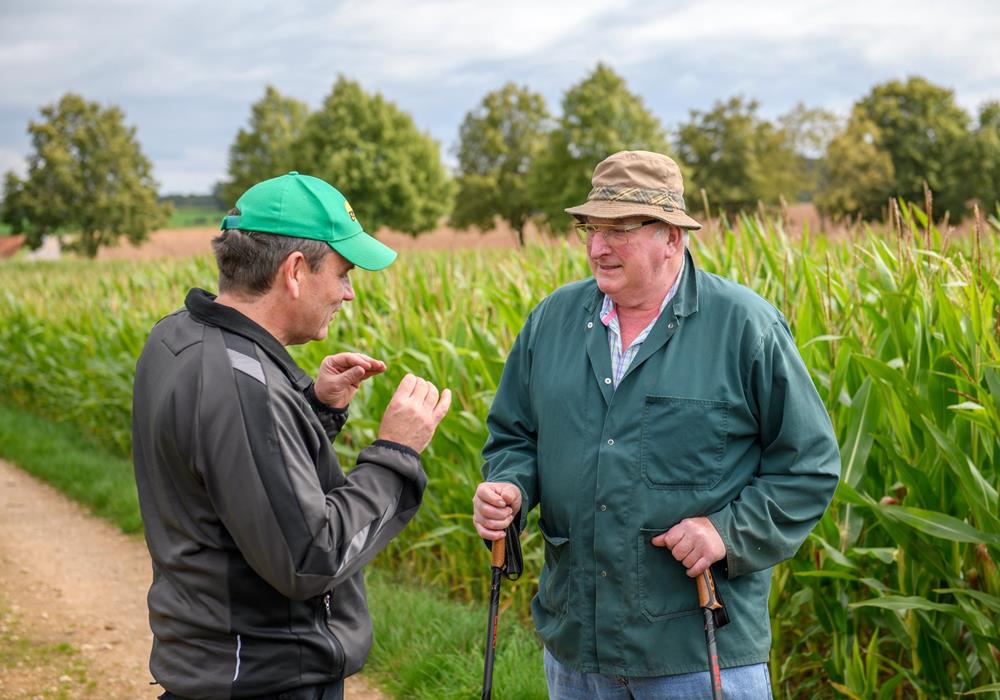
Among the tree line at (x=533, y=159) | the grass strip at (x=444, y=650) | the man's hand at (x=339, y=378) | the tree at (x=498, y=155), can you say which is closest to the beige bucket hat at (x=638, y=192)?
the man's hand at (x=339, y=378)

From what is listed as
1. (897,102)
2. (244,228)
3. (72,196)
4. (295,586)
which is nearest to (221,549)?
(295,586)

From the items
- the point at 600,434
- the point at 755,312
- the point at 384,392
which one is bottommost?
the point at 384,392

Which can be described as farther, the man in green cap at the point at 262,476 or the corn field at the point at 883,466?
the corn field at the point at 883,466

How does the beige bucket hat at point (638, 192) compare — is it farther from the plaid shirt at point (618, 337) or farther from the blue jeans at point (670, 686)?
the blue jeans at point (670, 686)

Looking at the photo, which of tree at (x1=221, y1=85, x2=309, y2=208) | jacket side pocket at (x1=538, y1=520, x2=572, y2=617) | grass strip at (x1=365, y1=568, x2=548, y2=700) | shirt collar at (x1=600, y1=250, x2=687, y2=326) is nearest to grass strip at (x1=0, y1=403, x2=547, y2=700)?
grass strip at (x1=365, y1=568, x2=548, y2=700)

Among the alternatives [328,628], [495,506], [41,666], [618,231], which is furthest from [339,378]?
[41,666]

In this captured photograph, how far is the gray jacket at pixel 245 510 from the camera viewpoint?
1.99 metres

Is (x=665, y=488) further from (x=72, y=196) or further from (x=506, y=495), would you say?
(x=72, y=196)

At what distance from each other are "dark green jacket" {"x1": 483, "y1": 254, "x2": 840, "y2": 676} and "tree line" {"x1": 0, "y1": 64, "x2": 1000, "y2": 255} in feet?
115

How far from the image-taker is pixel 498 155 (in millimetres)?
59969

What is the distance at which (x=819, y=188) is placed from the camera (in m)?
54.6

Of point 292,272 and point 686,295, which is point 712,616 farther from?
point 292,272

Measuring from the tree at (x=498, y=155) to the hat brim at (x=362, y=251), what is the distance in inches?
2093

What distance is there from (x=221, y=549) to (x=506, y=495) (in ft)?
2.47
